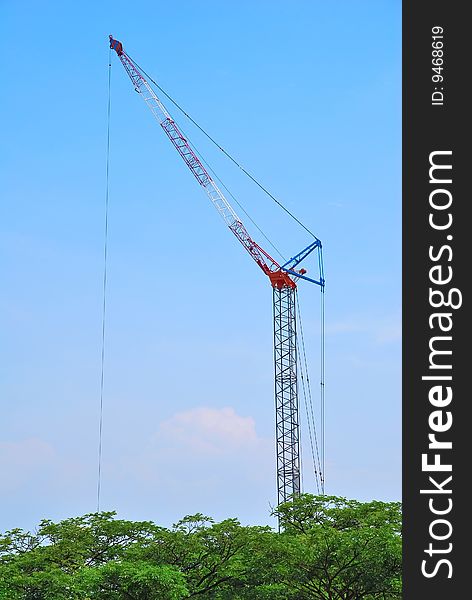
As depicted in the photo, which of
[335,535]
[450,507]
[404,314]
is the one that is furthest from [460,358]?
[335,535]

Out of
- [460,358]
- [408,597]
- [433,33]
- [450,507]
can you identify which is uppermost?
[433,33]

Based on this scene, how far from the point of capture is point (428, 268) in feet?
44.2

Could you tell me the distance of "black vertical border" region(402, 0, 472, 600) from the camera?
1297 centimetres

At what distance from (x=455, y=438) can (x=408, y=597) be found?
2267 millimetres

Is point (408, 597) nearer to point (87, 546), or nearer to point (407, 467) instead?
point (407, 467)

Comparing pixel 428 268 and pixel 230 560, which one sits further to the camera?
pixel 230 560

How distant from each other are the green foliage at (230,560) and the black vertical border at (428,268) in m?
16.9

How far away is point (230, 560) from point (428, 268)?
71.2ft

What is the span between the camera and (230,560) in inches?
1293

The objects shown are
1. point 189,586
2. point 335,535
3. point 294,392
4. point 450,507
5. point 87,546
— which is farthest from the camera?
point 294,392

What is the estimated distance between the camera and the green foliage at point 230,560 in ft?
100

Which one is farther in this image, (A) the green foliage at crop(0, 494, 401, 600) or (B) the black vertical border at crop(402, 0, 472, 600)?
(A) the green foliage at crop(0, 494, 401, 600)

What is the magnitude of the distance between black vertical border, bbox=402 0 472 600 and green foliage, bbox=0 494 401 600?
55.3 feet

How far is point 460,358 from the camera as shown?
1323 centimetres
